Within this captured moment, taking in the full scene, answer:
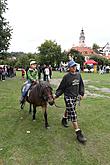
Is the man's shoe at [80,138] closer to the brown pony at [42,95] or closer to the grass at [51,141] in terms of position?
the grass at [51,141]

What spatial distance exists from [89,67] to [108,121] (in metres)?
47.8

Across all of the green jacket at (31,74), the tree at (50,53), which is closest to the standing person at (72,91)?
the green jacket at (31,74)

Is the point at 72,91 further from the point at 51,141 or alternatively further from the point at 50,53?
the point at 50,53

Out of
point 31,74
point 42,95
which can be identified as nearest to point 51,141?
point 42,95

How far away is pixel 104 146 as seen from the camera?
7238 mm

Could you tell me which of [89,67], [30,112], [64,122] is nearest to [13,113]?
[30,112]

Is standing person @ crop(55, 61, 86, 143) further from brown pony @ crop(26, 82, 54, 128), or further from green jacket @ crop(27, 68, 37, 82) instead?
green jacket @ crop(27, 68, 37, 82)

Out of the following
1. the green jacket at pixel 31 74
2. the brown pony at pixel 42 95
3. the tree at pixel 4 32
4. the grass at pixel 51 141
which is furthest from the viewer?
the tree at pixel 4 32

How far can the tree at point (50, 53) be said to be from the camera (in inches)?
3086

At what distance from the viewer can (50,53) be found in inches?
3152

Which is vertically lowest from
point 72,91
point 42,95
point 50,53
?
point 42,95

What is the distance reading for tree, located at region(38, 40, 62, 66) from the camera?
7838 cm

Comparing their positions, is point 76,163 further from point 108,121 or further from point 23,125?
point 108,121

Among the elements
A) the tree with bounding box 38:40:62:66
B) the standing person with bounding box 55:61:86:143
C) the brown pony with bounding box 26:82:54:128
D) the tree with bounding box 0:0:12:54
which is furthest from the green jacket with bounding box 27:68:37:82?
the tree with bounding box 38:40:62:66
